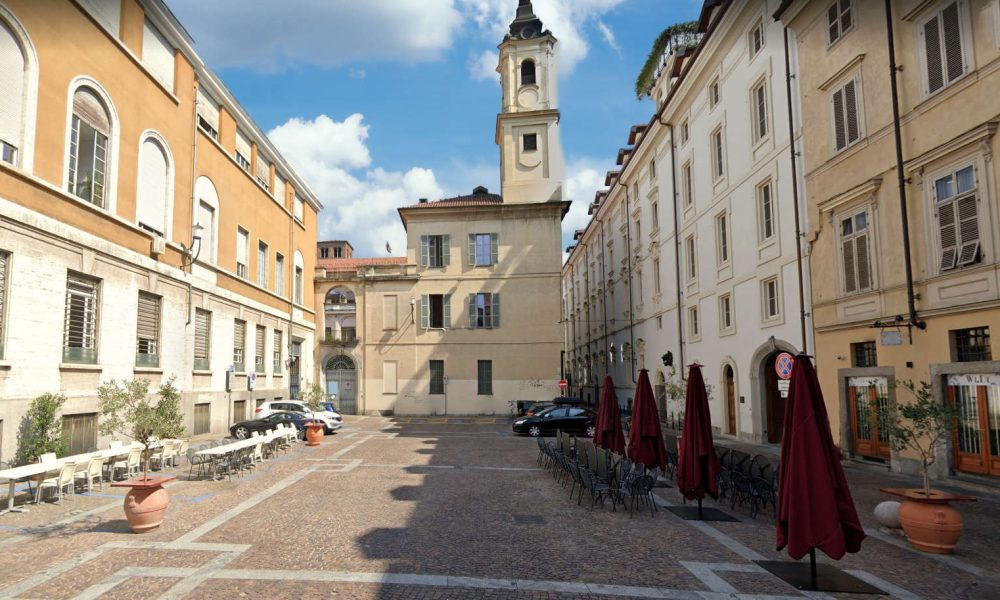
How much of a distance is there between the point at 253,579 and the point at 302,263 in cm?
3323

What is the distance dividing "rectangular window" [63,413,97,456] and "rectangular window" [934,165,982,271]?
2111cm

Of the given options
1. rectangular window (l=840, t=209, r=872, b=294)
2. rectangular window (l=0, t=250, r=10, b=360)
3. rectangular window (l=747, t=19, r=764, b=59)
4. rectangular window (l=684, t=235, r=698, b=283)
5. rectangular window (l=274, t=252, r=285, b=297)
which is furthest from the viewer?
rectangular window (l=274, t=252, r=285, b=297)

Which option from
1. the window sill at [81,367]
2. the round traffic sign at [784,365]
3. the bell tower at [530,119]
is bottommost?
the round traffic sign at [784,365]

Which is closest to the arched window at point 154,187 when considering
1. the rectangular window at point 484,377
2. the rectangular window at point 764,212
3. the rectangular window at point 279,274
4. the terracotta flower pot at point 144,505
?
the rectangular window at point 279,274

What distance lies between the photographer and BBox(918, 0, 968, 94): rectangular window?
41.7 ft

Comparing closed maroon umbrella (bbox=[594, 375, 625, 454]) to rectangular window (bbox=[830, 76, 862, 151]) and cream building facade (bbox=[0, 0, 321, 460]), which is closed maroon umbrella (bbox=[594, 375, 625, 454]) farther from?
cream building facade (bbox=[0, 0, 321, 460])

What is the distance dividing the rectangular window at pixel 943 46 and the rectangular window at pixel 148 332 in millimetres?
22941

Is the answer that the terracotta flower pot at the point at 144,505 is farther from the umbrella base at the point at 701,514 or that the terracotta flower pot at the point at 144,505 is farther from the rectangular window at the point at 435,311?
the rectangular window at the point at 435,311

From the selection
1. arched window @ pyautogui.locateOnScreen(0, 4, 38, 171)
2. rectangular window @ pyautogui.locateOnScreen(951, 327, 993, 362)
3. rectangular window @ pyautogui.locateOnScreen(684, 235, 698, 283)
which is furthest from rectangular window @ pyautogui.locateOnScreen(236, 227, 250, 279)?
rectangular window @ pyautogui.locateOnScreen(951, 327, 993, 362)

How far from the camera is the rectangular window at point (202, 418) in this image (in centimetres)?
2360

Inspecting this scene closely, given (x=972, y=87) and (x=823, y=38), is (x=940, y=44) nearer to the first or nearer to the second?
(x=972, y=87)

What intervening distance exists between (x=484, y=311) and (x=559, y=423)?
50.3ft

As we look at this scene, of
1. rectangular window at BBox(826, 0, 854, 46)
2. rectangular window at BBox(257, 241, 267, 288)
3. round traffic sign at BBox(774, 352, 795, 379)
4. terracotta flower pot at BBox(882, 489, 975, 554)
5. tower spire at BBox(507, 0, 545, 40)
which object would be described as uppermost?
tower spire at BBox(507, 0, 545, 40)

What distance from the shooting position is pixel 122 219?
1833 cm
